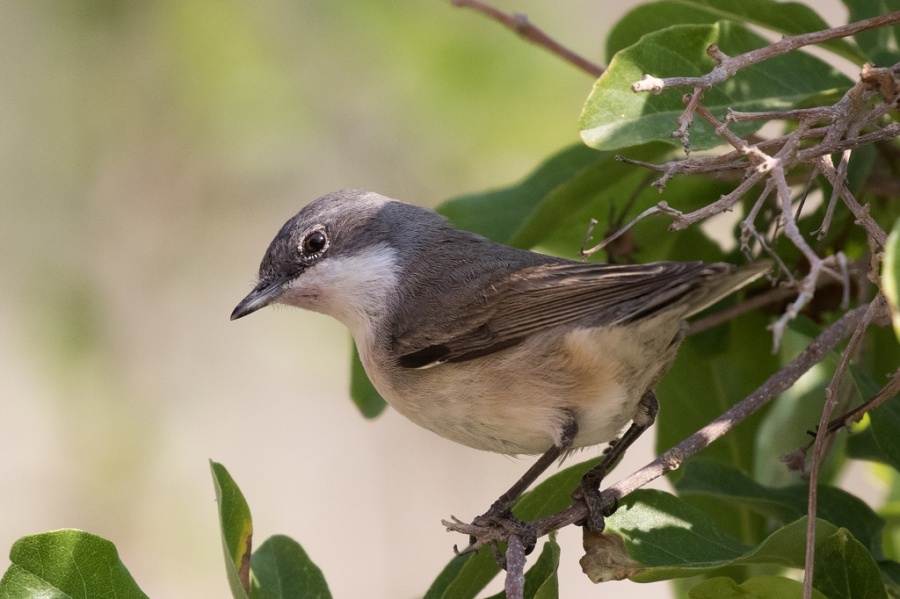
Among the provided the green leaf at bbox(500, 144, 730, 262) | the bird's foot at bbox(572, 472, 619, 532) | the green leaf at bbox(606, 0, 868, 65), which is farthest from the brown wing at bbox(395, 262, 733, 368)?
the green leaf at bbox(606, 0, 868, 65)

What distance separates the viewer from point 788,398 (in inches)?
124

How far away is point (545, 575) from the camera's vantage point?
250 centimetres

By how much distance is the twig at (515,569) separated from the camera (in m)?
2.22

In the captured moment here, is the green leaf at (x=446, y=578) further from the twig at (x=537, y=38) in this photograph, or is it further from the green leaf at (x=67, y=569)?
the twig at (x=537, y=38)

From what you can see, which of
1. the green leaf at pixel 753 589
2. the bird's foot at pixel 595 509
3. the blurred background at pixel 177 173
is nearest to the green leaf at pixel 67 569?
the bird's foot at pixel 595 509

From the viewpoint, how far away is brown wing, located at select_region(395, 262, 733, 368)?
8.92 ft

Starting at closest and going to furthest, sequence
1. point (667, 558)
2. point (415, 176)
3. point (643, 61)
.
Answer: point (667, 558), point (643, 61), point (415, 176)

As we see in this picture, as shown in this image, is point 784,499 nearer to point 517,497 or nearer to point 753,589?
point 753,589

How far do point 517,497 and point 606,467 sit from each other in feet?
0.90

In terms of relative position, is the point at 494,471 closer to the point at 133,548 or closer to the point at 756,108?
the point at 133,548

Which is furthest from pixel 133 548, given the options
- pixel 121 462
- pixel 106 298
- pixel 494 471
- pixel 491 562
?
pixel 491 562

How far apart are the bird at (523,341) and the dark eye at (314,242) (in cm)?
22

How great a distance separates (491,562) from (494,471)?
4.26 meters

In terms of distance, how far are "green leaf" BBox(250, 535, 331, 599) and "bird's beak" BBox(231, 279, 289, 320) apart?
876mm
